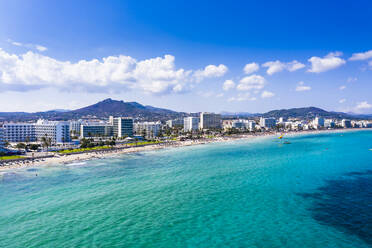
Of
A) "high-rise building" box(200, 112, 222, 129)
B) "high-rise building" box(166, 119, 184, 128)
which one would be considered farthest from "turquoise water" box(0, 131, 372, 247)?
"high-rise building" box(166, 119, 184, 128)

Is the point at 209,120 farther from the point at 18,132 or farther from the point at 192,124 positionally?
the point at 18,132

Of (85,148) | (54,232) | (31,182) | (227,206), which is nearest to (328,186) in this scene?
(227,206)

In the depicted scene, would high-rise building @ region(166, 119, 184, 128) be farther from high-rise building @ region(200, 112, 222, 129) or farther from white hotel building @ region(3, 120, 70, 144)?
white hotel building @ region(3, 120, 70, 144)

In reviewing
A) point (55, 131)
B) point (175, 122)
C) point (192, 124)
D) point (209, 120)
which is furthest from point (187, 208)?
point (175, 122)

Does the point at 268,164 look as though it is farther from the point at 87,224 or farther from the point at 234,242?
the point at 87,224

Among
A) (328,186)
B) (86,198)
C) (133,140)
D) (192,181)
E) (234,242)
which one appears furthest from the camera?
(133,140)

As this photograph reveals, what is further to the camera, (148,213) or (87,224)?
(148,213)
